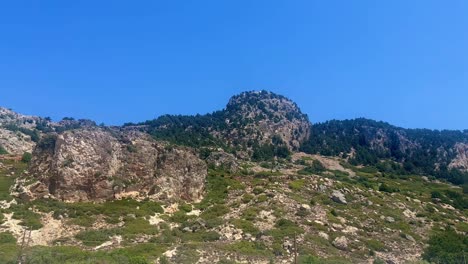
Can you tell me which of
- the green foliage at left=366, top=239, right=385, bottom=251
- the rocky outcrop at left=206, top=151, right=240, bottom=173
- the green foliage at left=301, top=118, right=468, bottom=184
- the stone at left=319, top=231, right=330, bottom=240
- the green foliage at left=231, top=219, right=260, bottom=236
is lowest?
the green foliage at left=366, top=239, right=385, bottom=251

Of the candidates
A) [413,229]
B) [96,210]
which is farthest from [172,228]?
[413,229]

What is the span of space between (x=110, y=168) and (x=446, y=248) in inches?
1505

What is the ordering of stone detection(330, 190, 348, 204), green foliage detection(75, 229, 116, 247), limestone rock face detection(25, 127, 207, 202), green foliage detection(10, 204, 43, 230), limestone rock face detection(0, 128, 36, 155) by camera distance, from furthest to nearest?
1. limestone rock face detection(0, 128, 36, 155)
2. stone detection(330, 190, 348, 204)
3. limestone rock face detection(25, 127, 207, 202)
4. green foliage detection(10, 204, 43, 230)
5. green foliage detection(75, 229, 116, 247)

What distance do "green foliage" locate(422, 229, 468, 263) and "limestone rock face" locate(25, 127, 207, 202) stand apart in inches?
1131

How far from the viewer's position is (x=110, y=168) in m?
52.2

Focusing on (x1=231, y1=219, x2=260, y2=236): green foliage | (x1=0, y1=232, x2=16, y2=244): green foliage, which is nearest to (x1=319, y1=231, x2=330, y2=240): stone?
(x1=231, y1=219, x2=260, y2=236): green foliage

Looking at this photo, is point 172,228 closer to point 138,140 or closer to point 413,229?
point 138,140

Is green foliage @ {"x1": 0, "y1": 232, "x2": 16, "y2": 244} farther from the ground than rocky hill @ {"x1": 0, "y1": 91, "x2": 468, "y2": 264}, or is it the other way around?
rocky hill @ {"x1": 0, "y1": 91, "x2": 468, "y2": 264}

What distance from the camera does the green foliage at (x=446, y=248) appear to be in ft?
130

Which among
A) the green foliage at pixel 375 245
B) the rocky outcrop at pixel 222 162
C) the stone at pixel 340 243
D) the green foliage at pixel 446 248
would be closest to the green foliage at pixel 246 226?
the stone at pixel 340 243

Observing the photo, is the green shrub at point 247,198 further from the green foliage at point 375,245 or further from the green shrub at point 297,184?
the green foliage at point 375,245

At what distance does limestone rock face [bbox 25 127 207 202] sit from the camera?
4938 cm

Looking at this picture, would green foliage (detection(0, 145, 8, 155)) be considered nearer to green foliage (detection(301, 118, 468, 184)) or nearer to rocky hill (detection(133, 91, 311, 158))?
rocky hill (detection(133, 91, 311, 158))

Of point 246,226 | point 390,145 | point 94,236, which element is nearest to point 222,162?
point 246,226
